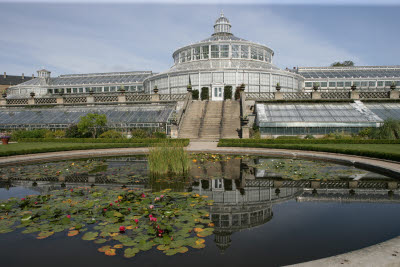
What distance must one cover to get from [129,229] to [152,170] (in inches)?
246

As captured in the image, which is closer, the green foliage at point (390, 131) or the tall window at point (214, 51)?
the green foliage at point (390, 131)

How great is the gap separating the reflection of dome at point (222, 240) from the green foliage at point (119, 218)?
0.71 feet

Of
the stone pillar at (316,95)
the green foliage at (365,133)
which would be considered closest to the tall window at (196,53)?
the stone pillar at (316,95)

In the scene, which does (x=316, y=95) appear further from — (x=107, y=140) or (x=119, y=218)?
(x=119, y=218)

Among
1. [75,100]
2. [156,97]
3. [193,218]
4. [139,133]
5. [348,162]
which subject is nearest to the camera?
[193,218]

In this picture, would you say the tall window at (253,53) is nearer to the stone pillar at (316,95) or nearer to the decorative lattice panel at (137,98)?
the stone pillar at (316,95)

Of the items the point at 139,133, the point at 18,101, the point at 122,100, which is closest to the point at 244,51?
the point at 122,100

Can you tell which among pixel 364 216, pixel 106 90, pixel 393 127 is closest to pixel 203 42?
pixel 106 90

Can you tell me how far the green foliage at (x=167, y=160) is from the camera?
12195mm

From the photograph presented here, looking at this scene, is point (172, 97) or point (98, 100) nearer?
point (172, 97)

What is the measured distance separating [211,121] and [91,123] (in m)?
13.7

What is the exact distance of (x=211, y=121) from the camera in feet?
107

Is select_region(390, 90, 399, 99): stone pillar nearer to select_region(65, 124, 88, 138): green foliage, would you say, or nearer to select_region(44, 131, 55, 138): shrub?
select_region(65, 124, 88, 138): green foliage

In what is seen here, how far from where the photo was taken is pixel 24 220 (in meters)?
6.55
